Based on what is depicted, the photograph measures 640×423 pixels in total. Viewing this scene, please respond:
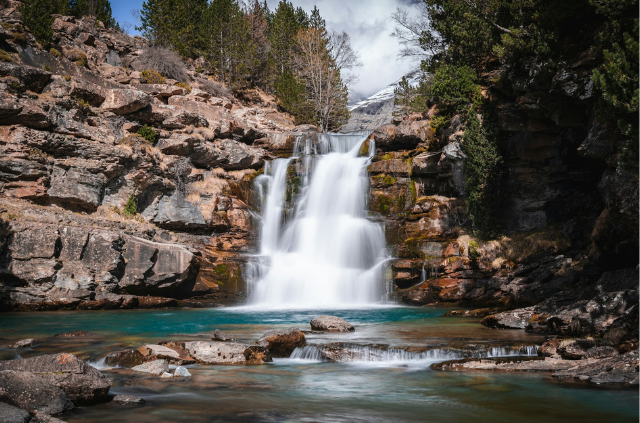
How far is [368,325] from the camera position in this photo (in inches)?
658

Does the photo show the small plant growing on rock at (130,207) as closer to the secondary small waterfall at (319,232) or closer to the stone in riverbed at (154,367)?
the secondary small waterfall at (319,232)

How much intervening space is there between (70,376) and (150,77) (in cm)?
3739

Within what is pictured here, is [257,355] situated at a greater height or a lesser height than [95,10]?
lesser

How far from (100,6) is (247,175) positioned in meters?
34.0

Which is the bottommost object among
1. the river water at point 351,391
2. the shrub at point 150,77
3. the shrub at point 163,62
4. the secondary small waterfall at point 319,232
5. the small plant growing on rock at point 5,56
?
the river water at point 351,391

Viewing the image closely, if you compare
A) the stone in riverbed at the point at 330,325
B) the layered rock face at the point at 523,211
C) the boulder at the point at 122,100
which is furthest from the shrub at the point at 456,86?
the boulder at the point at 122,100

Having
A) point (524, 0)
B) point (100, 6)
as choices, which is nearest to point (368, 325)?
point (524, 0)

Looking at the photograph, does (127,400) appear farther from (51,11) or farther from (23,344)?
(51,11)

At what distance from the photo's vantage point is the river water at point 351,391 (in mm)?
7176

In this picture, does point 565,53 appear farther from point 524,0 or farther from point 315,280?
point 315,280

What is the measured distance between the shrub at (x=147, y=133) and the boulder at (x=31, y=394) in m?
26.6

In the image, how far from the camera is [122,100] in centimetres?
3094

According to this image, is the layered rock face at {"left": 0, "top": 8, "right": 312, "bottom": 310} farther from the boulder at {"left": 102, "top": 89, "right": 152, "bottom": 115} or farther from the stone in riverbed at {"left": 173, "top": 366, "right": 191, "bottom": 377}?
the stone in riverbed at {"left": 173, "top": 366, "right": 191, "bottom": 377}

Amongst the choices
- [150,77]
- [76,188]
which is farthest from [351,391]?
[150,77]
